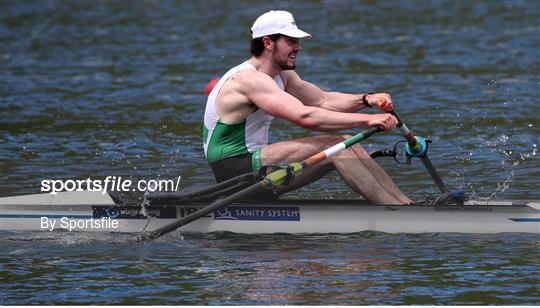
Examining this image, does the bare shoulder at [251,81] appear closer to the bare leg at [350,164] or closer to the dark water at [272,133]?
the bare leg at [350,164]

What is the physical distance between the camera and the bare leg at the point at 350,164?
1303 centimetres

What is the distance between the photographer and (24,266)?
1277cm

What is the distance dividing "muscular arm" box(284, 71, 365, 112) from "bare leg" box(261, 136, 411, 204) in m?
0.74

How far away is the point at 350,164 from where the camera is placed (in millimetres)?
13016

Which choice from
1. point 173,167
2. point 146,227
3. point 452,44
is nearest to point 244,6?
point 452,44

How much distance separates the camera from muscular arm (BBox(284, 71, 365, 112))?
13.8 meters

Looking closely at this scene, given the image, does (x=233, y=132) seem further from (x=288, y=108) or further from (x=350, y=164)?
(x=350, y=164)

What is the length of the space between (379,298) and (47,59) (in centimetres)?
2025

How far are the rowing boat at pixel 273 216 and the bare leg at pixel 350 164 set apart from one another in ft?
0.49

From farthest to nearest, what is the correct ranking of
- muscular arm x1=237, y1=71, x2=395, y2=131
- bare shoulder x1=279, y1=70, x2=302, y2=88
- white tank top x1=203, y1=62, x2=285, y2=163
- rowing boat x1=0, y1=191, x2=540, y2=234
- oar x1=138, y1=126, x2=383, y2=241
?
1. bare shoulder x1=279, y1=70, x2=302, y2=88
2. white tank top x1=203, y1=62, x2=285, y2=163
3. rowing boat x1=0, y1=191, x2=540, y2=234
4. muscular arm x1=237, y1=71, x2=395, y2=131
5. oar x1=138, y1=126, x2=383, y2=241

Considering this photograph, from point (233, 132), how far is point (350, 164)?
1188 mm

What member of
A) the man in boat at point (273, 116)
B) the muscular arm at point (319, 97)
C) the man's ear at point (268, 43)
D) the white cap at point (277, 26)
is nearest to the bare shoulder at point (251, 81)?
the man in boat at point (273, 116)

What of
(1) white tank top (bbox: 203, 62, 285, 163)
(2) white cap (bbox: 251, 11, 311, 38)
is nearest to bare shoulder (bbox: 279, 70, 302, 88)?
(1) white tank top (bbox: 203, 62, 285, 163)

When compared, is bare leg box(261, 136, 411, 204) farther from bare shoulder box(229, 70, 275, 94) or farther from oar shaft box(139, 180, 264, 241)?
bare shoulder box(229, 70, 275, 94)
